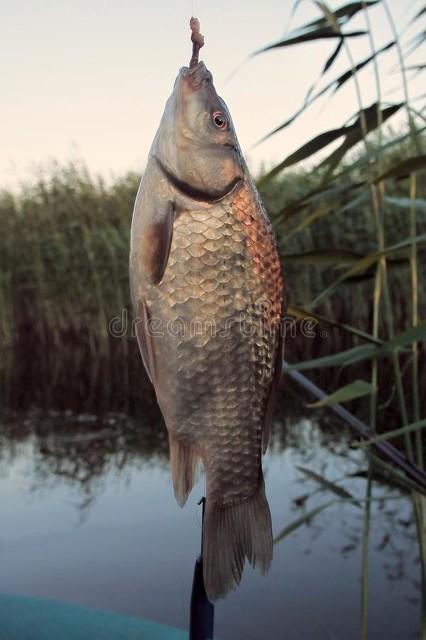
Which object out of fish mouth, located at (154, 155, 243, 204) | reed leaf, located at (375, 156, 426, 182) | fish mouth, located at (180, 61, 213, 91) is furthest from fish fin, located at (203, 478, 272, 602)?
reed leaf, located at (375, 156, 426, 182)

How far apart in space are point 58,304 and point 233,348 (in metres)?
7.73

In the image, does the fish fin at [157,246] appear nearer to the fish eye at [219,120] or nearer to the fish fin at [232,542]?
the fish eye at [219,120]

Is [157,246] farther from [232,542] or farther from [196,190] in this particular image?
[232,542]

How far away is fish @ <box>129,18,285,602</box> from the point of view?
0.74 m

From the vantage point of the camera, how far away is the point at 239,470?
77 centimetres

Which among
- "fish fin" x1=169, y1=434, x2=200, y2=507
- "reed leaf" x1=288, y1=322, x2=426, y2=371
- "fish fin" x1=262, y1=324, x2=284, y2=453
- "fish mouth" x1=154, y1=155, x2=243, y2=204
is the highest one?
"fish mouth" x1=154, y1=155, x2=243, y2=204

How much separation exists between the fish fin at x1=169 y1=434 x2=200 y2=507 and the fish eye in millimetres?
327

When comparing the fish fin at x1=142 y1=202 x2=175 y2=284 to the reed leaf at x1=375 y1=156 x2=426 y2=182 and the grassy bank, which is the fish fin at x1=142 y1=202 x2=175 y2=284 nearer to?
the reed leaf at x1=375 y1=156 x2=426 y2=182

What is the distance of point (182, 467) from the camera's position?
2.50ft

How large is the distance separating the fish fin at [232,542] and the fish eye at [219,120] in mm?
387

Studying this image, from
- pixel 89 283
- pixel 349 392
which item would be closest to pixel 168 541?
pixel 349 392

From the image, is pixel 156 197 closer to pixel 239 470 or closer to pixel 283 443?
pixel 239 470

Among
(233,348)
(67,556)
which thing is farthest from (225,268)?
(67,556)

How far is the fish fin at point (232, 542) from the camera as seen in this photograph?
73 cm
